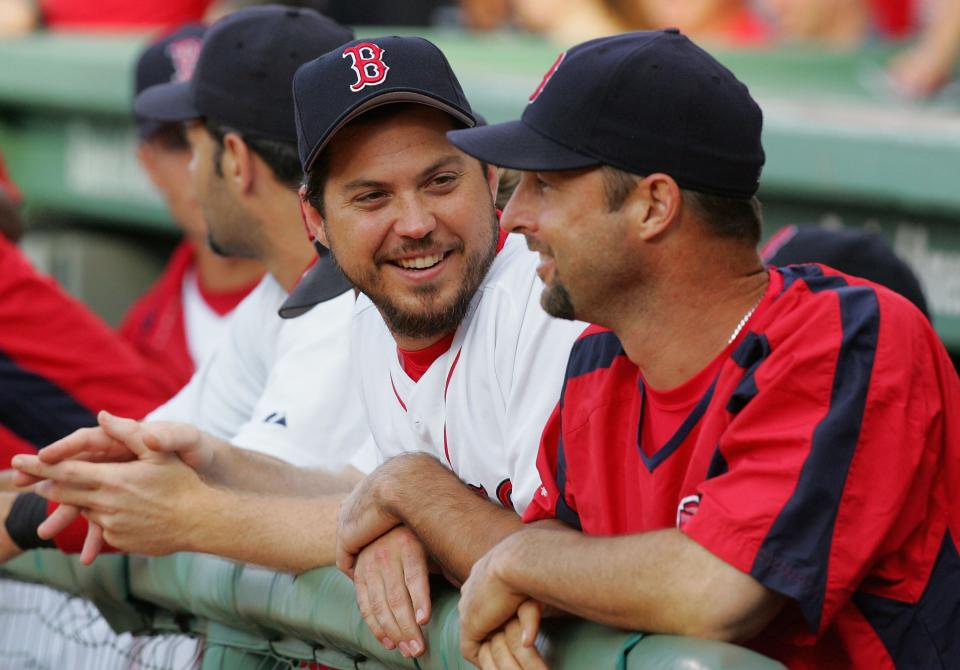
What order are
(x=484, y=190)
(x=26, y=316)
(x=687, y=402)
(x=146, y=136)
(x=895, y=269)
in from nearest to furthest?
1. (x=687, y=402)
2. (x=484, y=190)
3. (x=895, y=269)
4. (x=26, y=316)
5. (x=146, y=136)

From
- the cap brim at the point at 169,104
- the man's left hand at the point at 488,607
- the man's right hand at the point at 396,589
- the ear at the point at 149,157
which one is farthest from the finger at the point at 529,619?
the ear at the point at 149,157

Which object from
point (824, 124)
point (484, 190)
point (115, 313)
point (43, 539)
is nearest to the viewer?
point (484, 190)

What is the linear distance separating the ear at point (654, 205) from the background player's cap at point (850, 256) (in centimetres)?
98

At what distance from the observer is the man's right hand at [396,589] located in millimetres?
1674

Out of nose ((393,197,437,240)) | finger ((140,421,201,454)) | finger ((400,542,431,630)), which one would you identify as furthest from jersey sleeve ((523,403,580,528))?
finger ((140,421,201,454))

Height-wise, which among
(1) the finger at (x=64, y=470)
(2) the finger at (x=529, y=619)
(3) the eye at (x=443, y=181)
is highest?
(3) the eye at (x=443, y=181)

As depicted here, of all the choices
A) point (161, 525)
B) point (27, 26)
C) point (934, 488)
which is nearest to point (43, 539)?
point (161, 525)

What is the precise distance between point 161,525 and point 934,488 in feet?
3.42

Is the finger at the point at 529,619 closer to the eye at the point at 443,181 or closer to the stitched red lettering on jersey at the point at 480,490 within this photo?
the stitched red lettering on jersey at the point at 480,490

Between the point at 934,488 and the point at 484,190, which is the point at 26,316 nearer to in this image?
the point at 484,190

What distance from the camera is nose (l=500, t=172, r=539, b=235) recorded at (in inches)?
68.4

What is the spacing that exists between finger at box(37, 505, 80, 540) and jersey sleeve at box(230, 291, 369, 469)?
1.20 ft

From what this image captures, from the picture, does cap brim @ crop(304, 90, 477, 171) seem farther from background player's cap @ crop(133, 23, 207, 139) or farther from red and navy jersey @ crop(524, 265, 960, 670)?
background player's cap @ crop(133, 23, 207, 139)

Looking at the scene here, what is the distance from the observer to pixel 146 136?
3.72m
